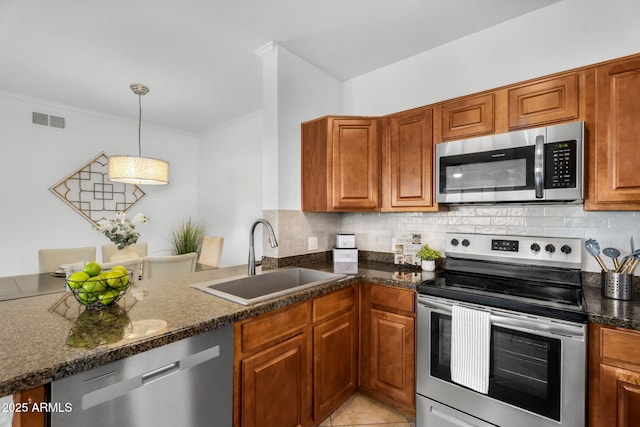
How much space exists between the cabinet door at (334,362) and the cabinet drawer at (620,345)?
1.26 metres

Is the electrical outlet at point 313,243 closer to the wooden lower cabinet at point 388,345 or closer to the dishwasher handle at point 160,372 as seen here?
the wooden lower cabinet at point 388,345

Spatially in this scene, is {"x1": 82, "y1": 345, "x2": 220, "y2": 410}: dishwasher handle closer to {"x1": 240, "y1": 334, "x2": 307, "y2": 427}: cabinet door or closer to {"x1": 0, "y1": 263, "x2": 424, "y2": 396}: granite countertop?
{"x1": 0, "y1": 263, "x2": 424, "y2": 396}: granite countertop

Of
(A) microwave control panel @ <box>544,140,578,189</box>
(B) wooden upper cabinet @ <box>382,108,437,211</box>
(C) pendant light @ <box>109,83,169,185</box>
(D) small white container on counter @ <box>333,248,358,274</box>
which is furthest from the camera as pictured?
(C) pendant light @ <box>109,83,169,185</box>

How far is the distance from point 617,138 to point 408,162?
1.08 meters

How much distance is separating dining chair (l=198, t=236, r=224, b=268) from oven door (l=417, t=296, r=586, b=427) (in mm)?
2670

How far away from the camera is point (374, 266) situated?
236 centimetres

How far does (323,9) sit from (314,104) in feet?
2.63

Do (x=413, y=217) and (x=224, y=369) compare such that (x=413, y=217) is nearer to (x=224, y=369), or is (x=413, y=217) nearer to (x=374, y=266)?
(x=374, y=266)

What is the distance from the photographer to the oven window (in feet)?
4.40

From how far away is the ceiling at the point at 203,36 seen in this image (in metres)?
1.88

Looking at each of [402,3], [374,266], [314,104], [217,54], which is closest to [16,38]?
[217,54]

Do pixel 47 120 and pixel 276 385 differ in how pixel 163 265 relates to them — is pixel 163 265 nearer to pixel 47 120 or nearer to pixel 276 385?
pixel 276 385

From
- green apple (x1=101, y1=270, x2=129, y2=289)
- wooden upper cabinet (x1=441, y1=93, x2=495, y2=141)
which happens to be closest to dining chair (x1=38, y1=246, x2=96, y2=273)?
green apple (x1=101, y1=270, x2=129, y2=289)

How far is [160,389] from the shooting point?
1030mm
